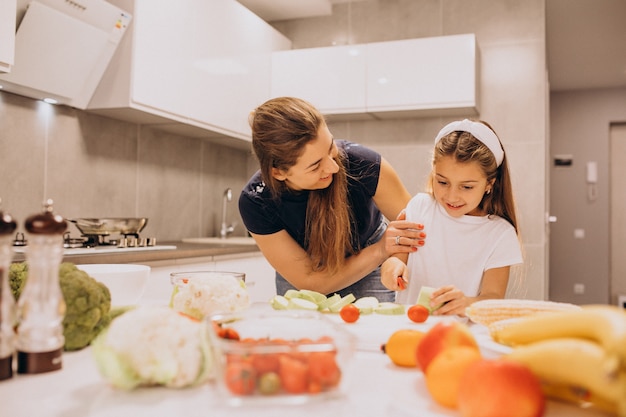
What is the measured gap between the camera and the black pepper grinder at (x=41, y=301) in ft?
2.06

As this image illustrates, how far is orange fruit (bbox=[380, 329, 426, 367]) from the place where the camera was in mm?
716

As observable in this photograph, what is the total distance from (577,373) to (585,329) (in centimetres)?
6

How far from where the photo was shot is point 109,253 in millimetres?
2094

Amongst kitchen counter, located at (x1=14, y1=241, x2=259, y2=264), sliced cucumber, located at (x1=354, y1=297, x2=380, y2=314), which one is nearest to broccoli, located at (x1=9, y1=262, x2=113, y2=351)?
sliced cucumber, located at (x1=354, y1=297, x2=380, y2=314)

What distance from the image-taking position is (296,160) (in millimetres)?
1557

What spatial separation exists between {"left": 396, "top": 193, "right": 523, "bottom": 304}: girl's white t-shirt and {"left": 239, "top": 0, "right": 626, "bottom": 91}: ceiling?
8.66 feet

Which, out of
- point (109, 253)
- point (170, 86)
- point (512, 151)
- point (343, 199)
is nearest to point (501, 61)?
point (512, 151)

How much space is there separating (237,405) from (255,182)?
1295 millimetres

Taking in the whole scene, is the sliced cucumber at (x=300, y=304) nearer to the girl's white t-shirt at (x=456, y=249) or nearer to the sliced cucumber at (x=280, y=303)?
the sliced cucumber at (x=280, y=303)

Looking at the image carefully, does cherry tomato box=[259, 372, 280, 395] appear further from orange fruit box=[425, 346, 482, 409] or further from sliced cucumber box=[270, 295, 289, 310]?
sliced cucumber box=[270, 295, 289, 310]

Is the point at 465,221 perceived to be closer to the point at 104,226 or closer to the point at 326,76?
the point at 104,226

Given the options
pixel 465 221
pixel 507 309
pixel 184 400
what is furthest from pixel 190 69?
pixel 184 400

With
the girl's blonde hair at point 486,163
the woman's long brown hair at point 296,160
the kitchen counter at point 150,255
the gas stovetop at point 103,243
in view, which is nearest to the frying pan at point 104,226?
the gas stovetop at point 103,243

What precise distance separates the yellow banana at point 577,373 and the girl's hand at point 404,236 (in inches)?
38.7
